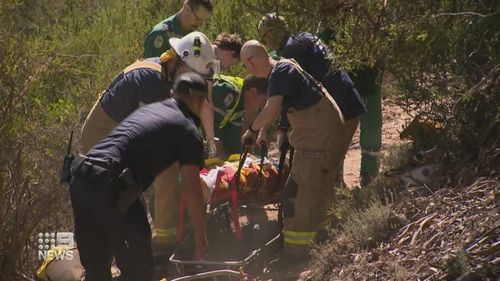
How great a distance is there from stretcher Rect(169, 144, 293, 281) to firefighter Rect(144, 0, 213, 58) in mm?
1587

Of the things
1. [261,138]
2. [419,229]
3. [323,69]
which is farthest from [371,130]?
[419,229]

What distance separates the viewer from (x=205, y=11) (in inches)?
329

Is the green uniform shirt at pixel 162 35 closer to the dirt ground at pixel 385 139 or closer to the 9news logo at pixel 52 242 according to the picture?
the 9news logo at pixel 52 242

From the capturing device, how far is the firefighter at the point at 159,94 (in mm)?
6891

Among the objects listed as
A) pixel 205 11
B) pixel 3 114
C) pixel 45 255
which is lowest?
pixel 45 255

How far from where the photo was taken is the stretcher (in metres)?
7.09

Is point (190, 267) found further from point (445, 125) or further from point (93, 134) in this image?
point (445, 125)

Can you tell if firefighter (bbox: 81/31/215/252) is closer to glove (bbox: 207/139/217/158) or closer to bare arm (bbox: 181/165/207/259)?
glove (bbox: 207/139/217/158)

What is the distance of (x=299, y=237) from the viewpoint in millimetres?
7078

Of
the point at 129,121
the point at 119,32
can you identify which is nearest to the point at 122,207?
the point at 129,121

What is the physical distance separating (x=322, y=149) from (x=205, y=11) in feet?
6.41

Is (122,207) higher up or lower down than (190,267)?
higher up

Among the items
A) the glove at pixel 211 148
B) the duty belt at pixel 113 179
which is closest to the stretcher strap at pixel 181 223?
the glove at pixel 211 148

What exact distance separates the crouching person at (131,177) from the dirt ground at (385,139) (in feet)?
11.3
